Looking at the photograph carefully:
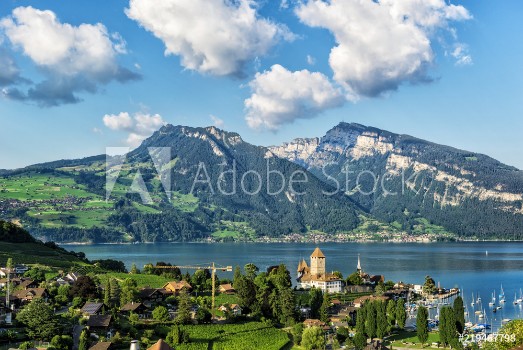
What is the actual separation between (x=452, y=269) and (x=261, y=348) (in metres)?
125

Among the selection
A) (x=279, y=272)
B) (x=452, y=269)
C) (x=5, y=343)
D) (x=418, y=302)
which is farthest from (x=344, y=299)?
(x=452, y=269)

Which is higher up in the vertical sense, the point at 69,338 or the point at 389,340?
Answer: the point at 69,338

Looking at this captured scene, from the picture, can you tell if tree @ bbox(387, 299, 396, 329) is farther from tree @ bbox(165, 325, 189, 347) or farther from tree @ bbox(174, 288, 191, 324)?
tree @ bbox(165, 325, 189, 347)

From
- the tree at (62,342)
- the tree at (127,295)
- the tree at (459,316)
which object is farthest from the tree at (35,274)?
the tree at (459,316)

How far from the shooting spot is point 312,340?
A: 57.2 meters

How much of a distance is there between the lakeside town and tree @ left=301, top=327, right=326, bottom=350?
100 mm

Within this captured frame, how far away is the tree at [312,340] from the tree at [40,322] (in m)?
24.5

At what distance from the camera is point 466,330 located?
76438 millimetres

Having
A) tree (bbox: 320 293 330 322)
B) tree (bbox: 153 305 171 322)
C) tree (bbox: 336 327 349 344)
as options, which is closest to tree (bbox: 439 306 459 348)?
tree (bbox: 336 327 349 344)

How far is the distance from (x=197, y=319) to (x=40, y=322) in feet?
60.0

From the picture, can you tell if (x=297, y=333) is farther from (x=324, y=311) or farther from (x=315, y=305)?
(x=315, y=305)

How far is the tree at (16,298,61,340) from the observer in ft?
155

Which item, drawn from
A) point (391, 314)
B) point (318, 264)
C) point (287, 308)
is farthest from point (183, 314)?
point (318, 264)

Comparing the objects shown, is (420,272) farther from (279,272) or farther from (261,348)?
(261,348)
